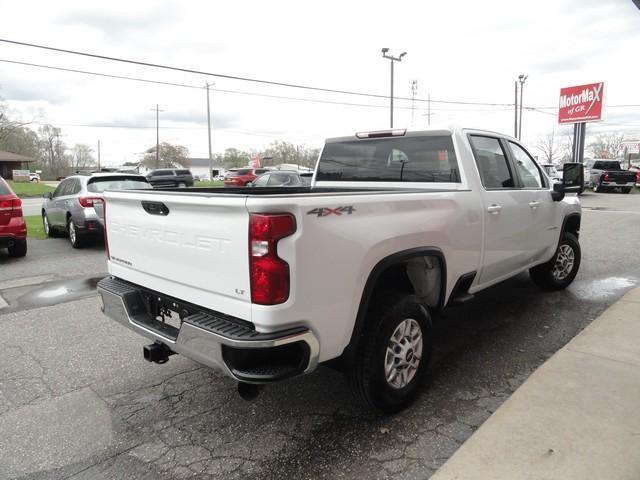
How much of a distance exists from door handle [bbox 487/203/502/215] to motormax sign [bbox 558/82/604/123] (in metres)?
35.0

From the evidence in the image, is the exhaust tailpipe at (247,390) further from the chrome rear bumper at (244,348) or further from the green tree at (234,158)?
the green tree at (234,158)

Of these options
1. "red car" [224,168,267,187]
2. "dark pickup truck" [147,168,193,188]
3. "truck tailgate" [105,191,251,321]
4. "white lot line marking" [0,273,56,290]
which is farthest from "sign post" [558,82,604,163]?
"truck tailgate" [105,191,251,321]

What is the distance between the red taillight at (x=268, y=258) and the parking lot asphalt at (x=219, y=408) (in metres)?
1.04

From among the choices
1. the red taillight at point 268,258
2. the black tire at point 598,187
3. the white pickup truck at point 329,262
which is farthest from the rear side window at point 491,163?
the black tire at point 598,187

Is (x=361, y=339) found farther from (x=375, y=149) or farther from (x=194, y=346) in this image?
(x=375, y=149)

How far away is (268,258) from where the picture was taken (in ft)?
7.41

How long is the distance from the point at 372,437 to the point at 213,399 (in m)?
1.20

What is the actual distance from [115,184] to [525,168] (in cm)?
766

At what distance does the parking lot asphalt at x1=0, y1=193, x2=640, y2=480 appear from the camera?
8.64 feet

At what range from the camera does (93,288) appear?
6.36m

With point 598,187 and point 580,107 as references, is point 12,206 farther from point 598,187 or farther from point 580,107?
point 580,107

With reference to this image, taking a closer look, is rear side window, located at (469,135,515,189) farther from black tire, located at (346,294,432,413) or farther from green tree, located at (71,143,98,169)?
green tree, located at (71,143,98,169)

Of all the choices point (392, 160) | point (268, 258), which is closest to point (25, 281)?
point (392, 160)

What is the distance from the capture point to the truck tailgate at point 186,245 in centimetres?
236
